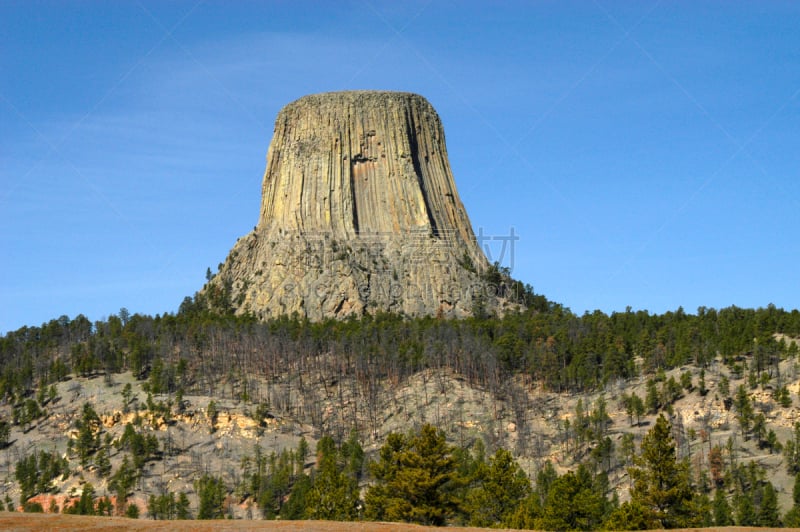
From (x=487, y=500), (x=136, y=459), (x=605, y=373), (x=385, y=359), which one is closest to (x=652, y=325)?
(x=605, y=373)

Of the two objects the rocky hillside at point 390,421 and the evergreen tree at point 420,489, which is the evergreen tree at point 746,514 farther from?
the evergreen tree at point 420,489

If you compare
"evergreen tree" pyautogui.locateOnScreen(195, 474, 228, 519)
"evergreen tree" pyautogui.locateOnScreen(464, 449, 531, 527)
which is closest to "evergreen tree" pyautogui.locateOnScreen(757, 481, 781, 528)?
"evergreen tree" pyautogui.locateOnScreen(464, 449, 531, 527)

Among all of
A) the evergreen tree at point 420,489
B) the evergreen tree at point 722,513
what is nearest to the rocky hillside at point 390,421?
the evergreen tree at point 722,513

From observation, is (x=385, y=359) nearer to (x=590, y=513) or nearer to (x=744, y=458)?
(x=744, y=458)

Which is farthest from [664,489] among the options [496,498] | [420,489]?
[420,489]

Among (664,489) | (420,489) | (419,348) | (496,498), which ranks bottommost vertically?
(496,498)

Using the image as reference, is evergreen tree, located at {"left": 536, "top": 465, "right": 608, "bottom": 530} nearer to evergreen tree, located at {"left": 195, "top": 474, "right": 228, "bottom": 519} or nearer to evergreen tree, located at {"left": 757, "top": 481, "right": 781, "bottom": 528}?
evergreen tree, located at {"left": 757, "top": 481, "right": 781, "bottom": 528}

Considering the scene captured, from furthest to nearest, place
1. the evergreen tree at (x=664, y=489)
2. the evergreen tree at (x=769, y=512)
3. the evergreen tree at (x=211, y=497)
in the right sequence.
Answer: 1. the evergreen tree at (x=211, y=497)
2. the evergreen tree at (x=769, y=512)
3. the evergreen tree at (x=664, y=489)

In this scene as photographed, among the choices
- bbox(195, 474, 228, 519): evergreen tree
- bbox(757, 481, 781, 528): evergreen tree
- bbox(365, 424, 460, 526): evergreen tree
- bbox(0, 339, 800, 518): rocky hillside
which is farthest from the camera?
bbox(0, 339, 800, 518): rocky hillside

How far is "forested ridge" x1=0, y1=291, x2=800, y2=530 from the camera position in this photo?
298ft

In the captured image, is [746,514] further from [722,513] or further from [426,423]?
[426,423]

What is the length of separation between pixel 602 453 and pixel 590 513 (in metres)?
42.2

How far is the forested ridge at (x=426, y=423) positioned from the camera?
90750mm

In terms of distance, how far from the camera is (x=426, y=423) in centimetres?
12281
